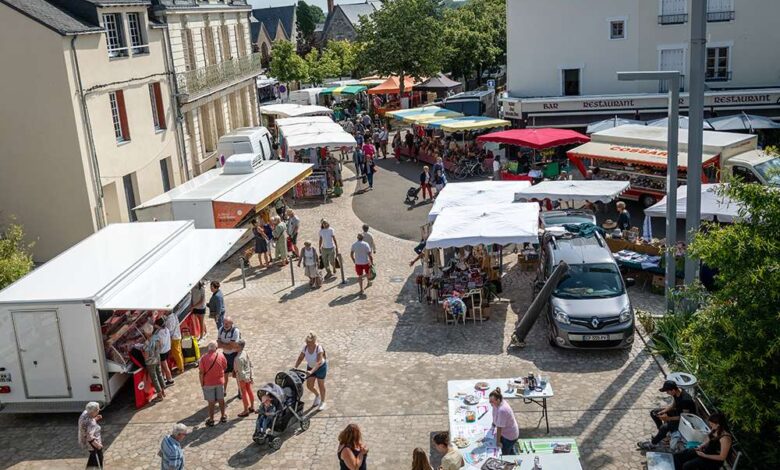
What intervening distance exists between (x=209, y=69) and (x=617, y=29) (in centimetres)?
1763

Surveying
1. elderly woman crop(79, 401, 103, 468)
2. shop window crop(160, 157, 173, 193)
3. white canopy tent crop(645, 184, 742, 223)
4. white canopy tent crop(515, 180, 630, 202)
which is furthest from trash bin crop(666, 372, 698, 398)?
shop window crop(160, 157, 173, 193)

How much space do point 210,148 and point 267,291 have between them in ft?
54.8

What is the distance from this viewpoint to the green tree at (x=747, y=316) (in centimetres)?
847

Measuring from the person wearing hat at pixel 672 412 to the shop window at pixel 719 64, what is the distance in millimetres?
25862

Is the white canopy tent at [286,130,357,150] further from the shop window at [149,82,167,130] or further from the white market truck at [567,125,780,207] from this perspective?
the white market truck at [567,125,780,207]

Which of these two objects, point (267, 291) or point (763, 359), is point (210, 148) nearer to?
point (267, 291)

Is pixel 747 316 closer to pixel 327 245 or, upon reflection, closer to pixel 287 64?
pixel 327 245

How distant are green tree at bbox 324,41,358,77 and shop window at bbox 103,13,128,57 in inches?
1688

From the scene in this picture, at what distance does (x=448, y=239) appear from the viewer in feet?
54.6

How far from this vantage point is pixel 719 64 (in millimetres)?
33312

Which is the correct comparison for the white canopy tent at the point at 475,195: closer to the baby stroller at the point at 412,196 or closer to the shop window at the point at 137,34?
the baby stroller at the point at 412,196

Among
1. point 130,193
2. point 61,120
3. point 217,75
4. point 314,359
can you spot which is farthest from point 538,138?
point 314,359

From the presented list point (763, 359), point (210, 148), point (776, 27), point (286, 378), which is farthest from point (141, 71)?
point (776, 27)

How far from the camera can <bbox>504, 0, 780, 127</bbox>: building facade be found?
3253cm
